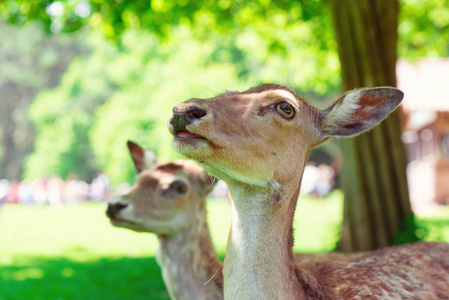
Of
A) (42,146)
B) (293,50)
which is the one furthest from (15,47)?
(293,50)

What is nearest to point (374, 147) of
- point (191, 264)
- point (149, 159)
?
point (149, 159)

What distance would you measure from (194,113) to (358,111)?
1.12 metres

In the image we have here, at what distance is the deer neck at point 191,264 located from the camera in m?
4.78

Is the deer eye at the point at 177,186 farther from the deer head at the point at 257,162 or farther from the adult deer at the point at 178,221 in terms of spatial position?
the deer head at the point at 257,162

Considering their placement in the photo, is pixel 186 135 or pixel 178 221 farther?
pixel 178 221

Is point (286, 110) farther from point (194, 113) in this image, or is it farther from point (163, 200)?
point (163, 200)

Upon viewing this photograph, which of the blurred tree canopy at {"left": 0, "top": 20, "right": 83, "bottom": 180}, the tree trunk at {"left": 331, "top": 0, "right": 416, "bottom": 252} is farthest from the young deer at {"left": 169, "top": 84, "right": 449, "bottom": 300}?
the blurred tree canopy at {"left": 0, "top": 20, "right": 83, "bottom": 180}

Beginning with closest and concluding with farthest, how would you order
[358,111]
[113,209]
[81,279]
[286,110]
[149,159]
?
[286,110] → [358,111] → [113,209] → [149,159] → [81,279]

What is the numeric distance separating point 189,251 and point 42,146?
149ft

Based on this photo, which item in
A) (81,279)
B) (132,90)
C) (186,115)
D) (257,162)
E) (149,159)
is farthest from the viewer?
(132,90)

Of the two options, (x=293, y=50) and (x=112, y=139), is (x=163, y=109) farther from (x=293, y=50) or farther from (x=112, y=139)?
(x=293, y=50)

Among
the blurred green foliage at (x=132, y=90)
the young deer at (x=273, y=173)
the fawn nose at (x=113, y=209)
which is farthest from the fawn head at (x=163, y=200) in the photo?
the blurred green foliage at (x=132, y=90)

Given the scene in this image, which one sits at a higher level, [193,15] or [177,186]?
[193,15]

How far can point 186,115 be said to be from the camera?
9.02ft
